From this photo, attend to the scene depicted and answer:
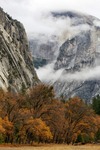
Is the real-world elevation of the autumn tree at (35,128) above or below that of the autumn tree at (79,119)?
below

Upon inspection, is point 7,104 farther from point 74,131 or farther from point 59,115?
point 74,131

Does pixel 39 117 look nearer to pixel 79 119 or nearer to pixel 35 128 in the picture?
pixel 35 128

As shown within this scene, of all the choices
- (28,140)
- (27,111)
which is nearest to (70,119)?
(28,140)

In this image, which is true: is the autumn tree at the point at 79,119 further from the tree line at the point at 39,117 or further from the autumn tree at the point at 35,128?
the autumn tree at the point at 35,128

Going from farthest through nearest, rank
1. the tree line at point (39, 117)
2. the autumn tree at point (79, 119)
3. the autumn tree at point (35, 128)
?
the autumn tree at point (79, 119) < the tree line at point (39, 117) < the autumn tree at point (35, 128)

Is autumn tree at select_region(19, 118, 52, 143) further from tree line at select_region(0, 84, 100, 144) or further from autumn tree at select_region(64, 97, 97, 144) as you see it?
autumn tree at select_region(64, 97, 97, 144)

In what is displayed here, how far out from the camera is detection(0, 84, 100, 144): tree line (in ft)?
316

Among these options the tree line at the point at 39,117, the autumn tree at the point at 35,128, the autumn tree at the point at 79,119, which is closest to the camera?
the autumn tree at the point at 35,128

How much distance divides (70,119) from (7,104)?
27.6 m

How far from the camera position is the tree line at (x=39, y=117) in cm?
9631

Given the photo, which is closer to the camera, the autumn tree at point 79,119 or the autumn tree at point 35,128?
the autumn tree at point 35,128

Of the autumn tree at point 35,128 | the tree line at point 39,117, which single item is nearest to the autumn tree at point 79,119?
the tree line at point 39,117

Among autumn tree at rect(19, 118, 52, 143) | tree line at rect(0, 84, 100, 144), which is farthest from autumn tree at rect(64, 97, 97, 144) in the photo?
autumn tree at rect(19, 118, 52, 143)

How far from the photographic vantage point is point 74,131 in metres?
121
